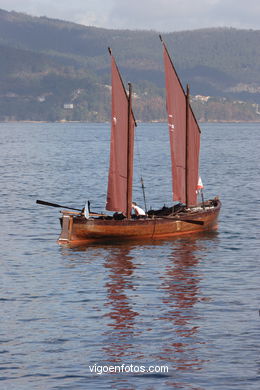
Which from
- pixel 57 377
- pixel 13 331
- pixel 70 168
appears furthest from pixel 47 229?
pixel 70 168

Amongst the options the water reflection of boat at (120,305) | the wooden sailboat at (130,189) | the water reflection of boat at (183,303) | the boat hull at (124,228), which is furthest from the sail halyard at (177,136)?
the water reflection of boat at (120,305)

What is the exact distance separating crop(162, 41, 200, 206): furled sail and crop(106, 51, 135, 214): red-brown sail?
4413 millimetres

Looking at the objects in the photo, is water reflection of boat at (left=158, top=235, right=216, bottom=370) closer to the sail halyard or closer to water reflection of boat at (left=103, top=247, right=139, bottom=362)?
water reflection of boat at (left=103, top=247, right=139, bottom=362)

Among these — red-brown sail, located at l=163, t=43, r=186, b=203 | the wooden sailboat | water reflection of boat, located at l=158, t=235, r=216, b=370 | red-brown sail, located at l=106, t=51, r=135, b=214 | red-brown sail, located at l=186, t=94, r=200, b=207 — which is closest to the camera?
water reflection of boat, located at l=158, t=235, r=216, b=370

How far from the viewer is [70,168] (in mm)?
141625

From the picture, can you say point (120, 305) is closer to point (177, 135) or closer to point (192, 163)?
point (177, 135)

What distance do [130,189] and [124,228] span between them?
3.09 metres

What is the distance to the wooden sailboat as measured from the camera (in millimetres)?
53719

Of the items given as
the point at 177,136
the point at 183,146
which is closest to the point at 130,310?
the point at 177,136

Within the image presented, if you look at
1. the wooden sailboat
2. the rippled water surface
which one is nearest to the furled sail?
the wooden sailboat

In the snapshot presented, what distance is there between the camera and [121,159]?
56.2 meters

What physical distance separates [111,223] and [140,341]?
21.2 meters

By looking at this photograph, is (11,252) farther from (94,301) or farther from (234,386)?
(234,386)

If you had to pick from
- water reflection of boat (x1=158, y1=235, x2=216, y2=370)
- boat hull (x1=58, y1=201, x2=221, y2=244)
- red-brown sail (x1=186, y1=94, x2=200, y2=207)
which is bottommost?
water reflection of boat (x1=158, y1=235, x2=216, y2=370)
